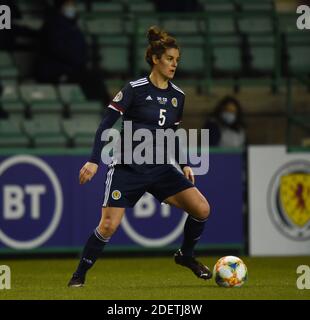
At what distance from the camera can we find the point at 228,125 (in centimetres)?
1327

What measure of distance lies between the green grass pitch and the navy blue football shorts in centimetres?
71

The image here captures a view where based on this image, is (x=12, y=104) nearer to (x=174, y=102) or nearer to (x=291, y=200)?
(x=291, y=200)

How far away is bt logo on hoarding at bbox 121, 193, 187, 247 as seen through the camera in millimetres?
12430

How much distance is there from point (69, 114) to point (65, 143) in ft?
4.12

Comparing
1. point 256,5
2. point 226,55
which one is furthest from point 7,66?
point 256,5

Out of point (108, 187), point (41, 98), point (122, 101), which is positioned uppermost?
point (122, 101)

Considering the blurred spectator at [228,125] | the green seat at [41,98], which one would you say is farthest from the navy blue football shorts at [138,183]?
the green seat at [41,98]

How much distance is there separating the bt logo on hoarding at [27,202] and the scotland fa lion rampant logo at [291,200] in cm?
239

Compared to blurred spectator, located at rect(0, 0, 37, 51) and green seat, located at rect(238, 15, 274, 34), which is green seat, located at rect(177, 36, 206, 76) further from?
blurred spectator, located at rect(0, 0, 37, 51)

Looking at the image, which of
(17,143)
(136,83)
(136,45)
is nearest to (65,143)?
(17,143)

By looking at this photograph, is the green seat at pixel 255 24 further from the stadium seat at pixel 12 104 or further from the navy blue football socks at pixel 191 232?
the navy blue football socks at pixel 191 232

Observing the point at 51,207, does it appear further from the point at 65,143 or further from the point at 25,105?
the point at 25,105

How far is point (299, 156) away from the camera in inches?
495

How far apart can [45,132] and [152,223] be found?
6.09 ft
